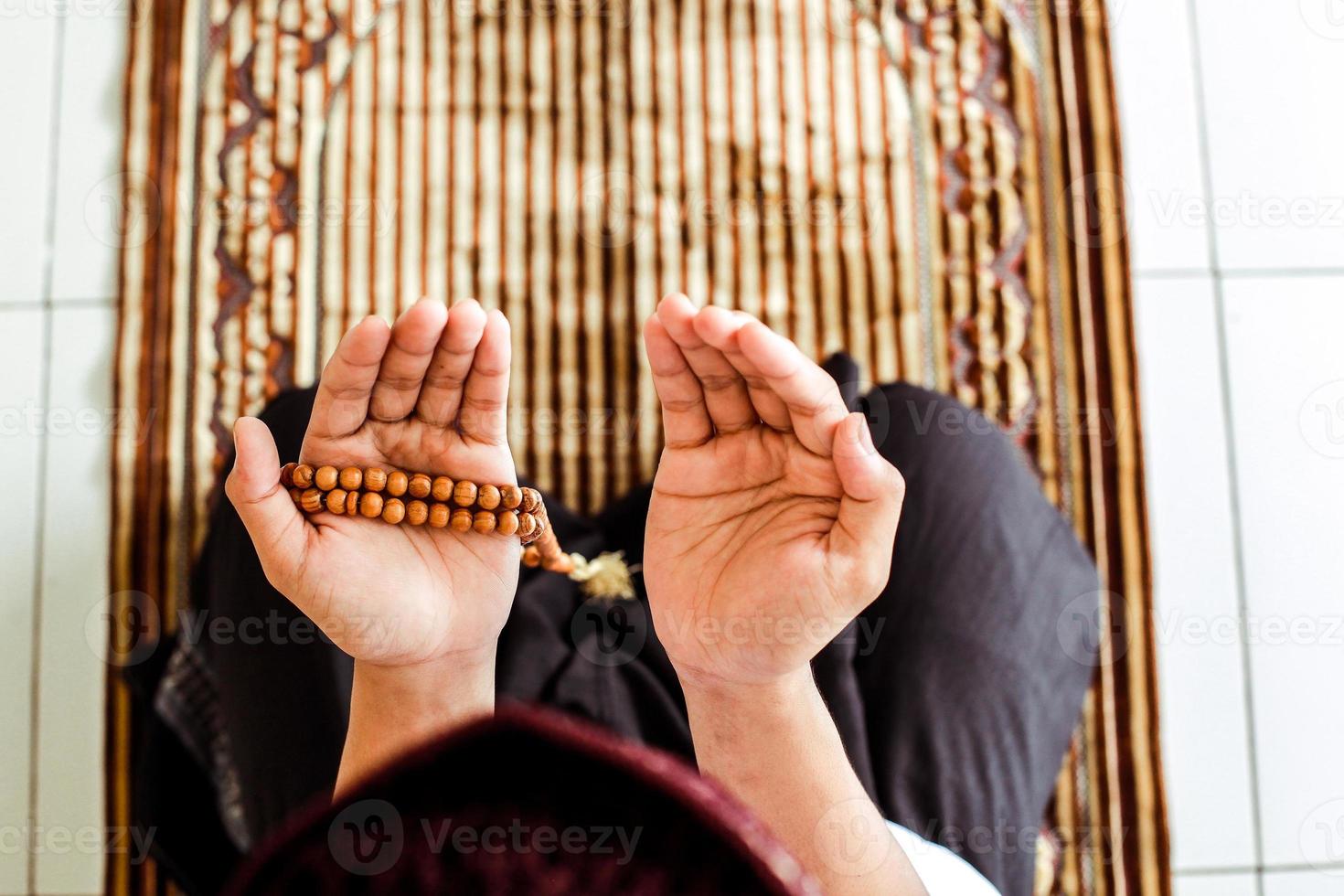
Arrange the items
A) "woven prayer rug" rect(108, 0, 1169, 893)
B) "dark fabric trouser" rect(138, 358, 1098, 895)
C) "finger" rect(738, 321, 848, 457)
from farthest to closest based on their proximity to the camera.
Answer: "woven prayer rug" rect(108, 0, 1169, 893)
"dark fabric trouser" rect(138, 358, 1098, 895)
"finger" rect(738, 321, 848, 457)

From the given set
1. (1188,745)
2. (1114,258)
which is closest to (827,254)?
(1114,258)

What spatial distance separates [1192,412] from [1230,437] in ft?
0.15

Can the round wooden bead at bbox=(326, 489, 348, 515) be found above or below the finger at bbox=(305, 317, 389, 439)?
below

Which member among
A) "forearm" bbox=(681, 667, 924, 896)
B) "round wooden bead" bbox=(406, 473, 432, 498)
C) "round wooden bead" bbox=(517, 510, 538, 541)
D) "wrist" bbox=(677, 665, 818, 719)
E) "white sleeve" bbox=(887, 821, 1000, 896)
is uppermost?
"round wooden bead" bbox=(406, 473, 432, 498)

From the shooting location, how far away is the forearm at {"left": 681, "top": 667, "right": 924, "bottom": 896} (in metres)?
0.50

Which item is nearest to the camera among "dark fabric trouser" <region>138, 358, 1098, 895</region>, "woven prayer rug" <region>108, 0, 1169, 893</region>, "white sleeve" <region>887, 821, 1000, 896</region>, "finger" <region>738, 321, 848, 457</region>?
"finger" <region>738, 321, 848, 457</region>

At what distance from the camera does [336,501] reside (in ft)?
1.58

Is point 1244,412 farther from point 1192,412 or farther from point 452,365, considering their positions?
point 452,365

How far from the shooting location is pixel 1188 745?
0.94 metres

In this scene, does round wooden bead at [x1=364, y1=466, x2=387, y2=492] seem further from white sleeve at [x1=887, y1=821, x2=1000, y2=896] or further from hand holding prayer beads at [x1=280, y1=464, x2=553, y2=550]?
white sleeve at [x1=887, y1=821, x2=1000, y2=896]

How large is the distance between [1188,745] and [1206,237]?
1.70ft

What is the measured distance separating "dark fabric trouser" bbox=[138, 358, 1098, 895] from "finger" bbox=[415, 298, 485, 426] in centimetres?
27

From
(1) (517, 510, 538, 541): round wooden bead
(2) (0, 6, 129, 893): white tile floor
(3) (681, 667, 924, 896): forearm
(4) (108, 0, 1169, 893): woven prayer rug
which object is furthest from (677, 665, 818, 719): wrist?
(2) (0, 6, 129, 893): white tile floor

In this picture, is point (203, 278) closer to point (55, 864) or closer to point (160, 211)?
point (160, 211)
